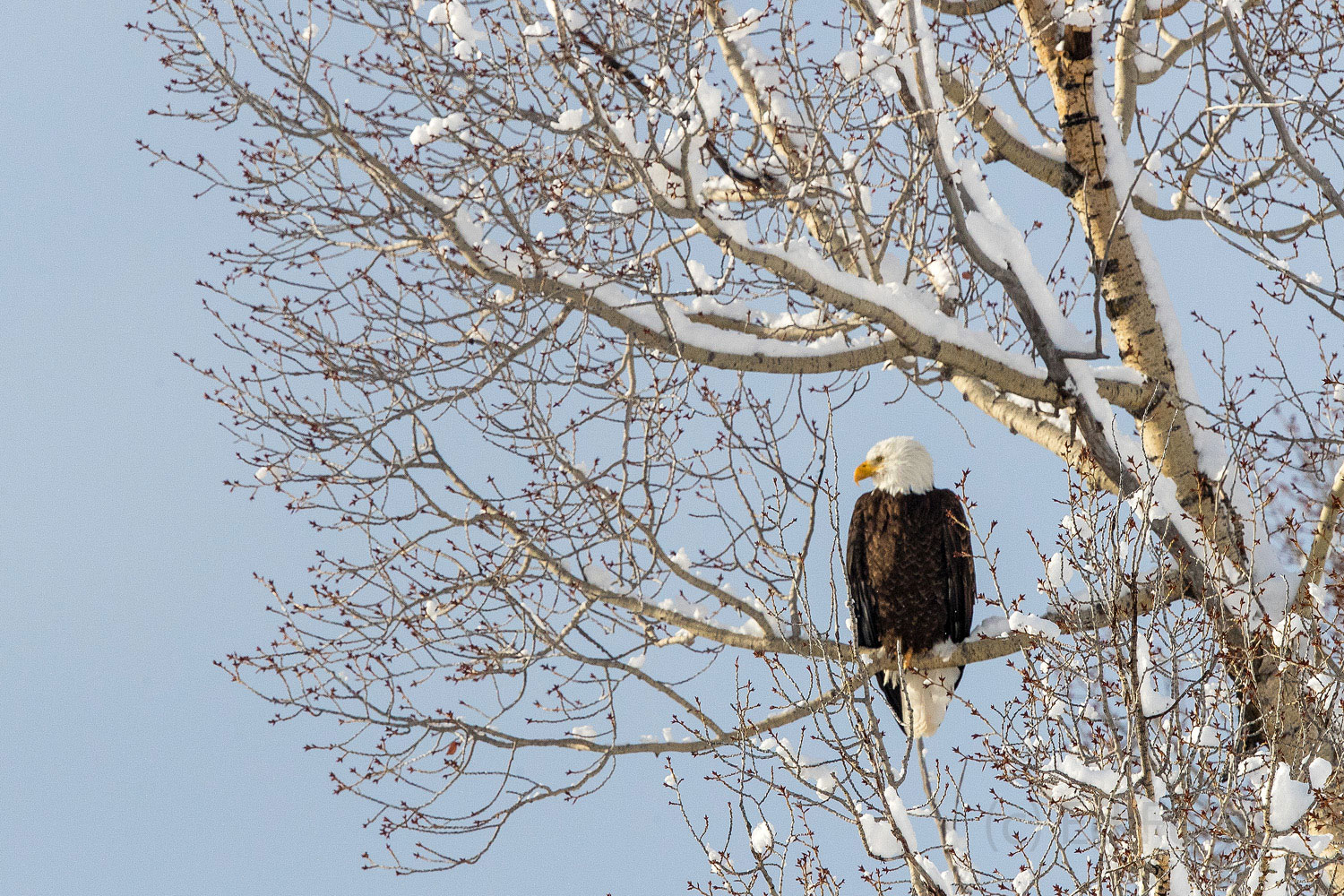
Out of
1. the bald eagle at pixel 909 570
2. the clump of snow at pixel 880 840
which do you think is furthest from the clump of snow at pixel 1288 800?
the bald eagle at pixel 909 570

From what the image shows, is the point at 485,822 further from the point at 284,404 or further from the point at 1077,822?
the point at 1077,822

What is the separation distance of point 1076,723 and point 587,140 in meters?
2.68

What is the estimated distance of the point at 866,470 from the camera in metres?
6.84

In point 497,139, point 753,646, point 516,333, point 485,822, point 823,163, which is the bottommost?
point 485,822

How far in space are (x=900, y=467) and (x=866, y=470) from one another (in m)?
0.20

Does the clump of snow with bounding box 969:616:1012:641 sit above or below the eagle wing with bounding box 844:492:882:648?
below

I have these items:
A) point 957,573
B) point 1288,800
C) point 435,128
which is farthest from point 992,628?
point 435,128

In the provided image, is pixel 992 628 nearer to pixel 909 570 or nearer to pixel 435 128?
pixel 909 570

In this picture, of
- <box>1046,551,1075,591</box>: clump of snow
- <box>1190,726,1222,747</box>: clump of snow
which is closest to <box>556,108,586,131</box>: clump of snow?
<box>1046,551,1075,591</box>: clump of snow

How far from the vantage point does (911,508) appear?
668 centimetres

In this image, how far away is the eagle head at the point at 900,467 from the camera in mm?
6750

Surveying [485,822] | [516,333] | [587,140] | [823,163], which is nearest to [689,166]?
[587,140]

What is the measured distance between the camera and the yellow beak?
6.82m

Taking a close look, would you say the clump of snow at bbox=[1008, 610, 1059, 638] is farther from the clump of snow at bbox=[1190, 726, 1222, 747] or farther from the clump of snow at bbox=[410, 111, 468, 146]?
the clump of snow at bbox=[410, 111, 468, 146]
